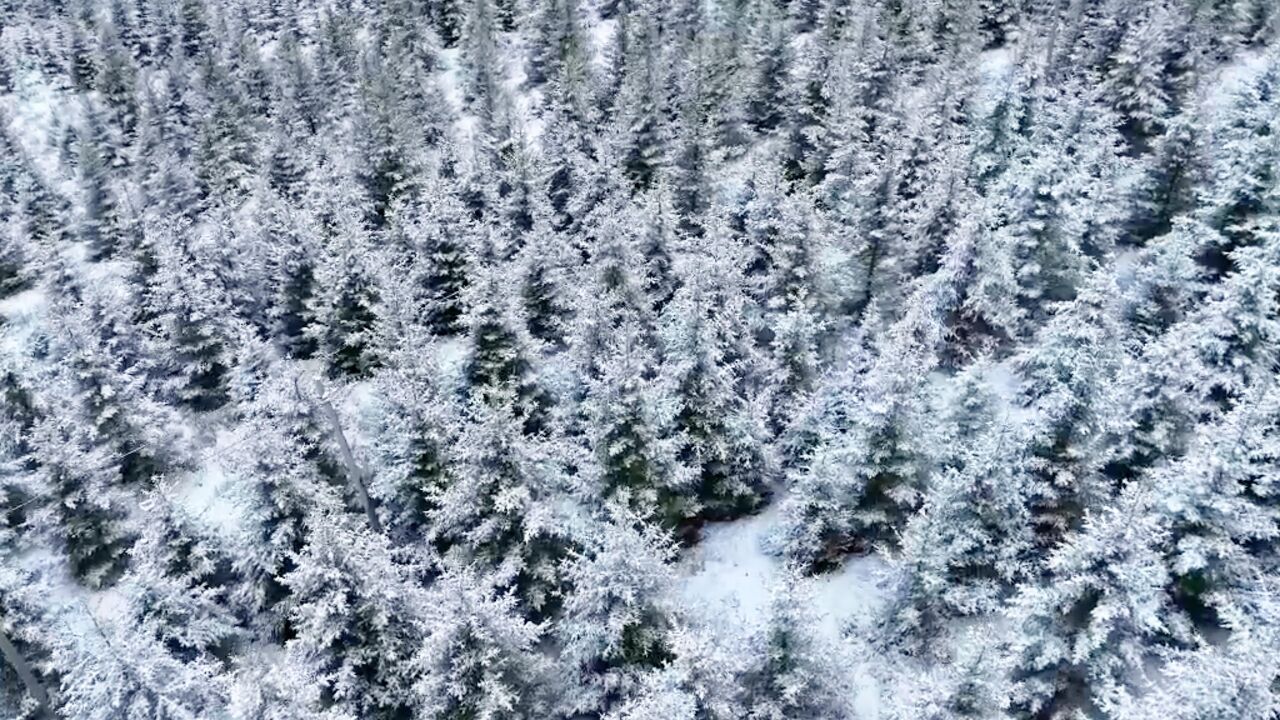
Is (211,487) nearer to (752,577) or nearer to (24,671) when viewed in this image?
(24,671)

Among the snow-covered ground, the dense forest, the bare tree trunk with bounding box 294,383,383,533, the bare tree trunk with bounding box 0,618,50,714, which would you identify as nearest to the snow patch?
the dense forest

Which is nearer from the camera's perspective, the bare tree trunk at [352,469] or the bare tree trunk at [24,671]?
the bare tree trunk at [24,671]

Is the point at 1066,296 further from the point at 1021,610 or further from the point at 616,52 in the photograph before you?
the point at 616,52

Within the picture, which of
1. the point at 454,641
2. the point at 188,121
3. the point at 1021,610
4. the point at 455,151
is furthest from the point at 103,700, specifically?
the point at 188,121

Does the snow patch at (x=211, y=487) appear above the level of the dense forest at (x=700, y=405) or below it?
below

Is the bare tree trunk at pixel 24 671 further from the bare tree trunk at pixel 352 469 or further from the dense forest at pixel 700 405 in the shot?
the bare tree trunk at pixel 352 469

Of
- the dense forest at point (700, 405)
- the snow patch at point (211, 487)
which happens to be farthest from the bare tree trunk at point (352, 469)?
the snow patch at point (211, 487)

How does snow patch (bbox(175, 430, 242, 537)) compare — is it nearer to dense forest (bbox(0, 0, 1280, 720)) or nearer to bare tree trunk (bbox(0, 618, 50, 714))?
dense forest (bbox(0, 0, 1280, 720))
